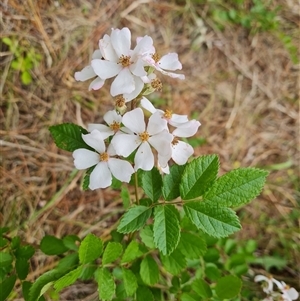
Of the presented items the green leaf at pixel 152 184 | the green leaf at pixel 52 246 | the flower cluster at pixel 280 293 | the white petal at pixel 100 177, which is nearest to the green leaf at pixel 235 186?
the green leaf at pixel 152 184

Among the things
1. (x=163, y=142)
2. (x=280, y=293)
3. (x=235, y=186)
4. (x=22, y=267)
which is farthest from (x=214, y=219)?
(x=280, y=293)

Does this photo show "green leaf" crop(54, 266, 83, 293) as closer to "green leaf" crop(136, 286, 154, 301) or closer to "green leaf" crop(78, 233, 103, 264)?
"green leaf" crop(78, 233, 103, 264)

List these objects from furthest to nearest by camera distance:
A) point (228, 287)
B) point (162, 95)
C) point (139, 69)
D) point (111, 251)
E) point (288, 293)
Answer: point (162, 95) < point (288, 293) < point (228, 287) < point (111, 251) < point (139, 69)

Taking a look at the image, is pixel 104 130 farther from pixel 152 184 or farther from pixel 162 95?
pixel 162 95

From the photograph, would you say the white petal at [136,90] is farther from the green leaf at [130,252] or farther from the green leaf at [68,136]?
the green leaf at [130,252]

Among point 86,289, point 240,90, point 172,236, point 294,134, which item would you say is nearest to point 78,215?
point 86,289
